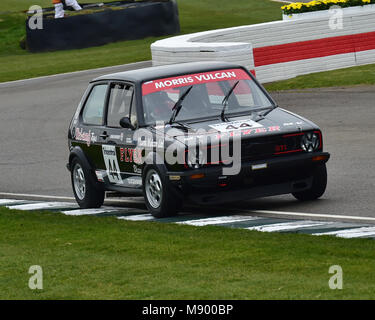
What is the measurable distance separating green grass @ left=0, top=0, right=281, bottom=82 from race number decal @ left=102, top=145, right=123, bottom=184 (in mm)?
18042

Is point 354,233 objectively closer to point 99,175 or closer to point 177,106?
point 177,106

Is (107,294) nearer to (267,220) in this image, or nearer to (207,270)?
(207,270)

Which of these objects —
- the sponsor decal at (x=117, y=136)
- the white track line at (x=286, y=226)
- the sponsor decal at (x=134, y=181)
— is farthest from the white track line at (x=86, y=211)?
the white track line at (x=286, y=226)

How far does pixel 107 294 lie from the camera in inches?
325

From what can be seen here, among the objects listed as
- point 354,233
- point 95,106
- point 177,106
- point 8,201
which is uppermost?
point 177,106

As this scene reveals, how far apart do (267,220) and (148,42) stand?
25.4 meters

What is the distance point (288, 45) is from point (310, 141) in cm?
1290

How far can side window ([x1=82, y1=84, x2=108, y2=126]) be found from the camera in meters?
13.8

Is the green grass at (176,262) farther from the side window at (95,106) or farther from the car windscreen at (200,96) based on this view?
the side window at (95,106)

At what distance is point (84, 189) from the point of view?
554 inches

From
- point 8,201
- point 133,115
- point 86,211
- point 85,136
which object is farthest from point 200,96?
point 8,201

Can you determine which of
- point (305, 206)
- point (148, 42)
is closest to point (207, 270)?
point (305, 206)

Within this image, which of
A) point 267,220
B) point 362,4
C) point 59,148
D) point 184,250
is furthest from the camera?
point 362,4

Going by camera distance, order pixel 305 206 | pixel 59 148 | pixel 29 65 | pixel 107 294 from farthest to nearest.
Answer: pixel 29 65 < pixel 59 148 < pixel 305 206 < pixel 107 294
